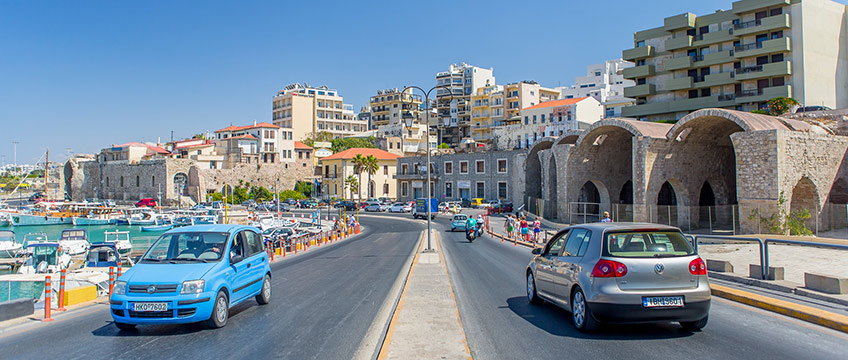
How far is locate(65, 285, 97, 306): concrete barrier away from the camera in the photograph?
11.0 metres

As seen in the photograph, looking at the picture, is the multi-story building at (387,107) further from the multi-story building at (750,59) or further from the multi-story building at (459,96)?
the multi-story building at (750,59)

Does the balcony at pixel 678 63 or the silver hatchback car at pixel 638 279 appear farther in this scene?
the balcony at pixel 678 63

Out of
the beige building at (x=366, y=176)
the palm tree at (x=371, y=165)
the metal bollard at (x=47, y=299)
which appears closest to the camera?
the metal bollard at (x=47, y=299)

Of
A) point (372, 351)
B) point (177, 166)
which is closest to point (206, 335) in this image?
point (372, 351)

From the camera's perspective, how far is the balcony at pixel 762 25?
52.8m

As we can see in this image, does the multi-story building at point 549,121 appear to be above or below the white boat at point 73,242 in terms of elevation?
above

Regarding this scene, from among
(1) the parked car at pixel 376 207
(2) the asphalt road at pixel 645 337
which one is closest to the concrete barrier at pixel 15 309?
(2) the asphalt road at pixel 645 337

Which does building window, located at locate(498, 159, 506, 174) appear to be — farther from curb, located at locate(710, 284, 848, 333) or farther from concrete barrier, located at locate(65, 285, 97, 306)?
concrete barrier, located at locate(65, 285, 97, 306)

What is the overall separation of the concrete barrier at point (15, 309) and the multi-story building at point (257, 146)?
299 ft

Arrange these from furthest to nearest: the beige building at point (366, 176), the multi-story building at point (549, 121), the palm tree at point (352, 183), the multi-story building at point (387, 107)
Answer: the multi-story building at point (387, 107) → the beige building at point (366, 176) → the palm tree at point (352, 183) → the multi-story building at point (549, 121)

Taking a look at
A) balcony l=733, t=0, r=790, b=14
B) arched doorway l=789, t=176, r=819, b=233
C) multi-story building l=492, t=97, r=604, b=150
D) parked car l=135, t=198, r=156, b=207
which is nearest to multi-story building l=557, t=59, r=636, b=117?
multi-story building l=492, t=97, r=604, b=150

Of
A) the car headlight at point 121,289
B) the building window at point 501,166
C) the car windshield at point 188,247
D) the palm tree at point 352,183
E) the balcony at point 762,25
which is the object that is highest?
the balcony at point 762,25

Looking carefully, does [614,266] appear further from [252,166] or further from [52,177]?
[52,177]

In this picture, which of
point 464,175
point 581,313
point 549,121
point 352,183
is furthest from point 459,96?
point 581,313
